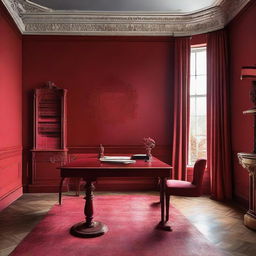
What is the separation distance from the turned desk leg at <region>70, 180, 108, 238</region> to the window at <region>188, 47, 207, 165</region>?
112 inches

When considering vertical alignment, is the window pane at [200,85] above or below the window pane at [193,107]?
above

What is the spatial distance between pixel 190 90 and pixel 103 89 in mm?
1715

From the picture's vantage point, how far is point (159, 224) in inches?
130

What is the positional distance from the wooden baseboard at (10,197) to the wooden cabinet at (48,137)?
27cm

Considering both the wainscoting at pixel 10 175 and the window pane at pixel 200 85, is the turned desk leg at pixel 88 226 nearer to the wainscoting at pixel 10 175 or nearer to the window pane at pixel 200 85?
the wainscoting at pixel 10 175

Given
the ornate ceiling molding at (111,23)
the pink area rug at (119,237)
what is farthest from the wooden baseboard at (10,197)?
the ornate ceiling molding at (111,23)

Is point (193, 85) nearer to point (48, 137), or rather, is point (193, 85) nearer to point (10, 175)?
point (48, 137)

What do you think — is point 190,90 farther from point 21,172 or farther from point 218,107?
point 21,172

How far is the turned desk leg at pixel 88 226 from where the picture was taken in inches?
115

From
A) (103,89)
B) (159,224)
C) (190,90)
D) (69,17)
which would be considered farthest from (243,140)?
(69,17)

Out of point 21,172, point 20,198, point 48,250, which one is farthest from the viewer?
point 21,172

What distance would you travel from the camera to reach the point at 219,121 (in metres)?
4.81

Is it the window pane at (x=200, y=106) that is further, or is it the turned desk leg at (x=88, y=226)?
the window pane at (x=200, y=106)

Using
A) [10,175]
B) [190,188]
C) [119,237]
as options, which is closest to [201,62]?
[190,188]
